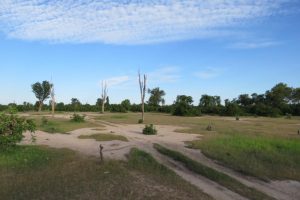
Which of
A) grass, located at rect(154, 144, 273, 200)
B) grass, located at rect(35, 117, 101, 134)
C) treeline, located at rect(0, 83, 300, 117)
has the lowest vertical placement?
grass, located at rect(154, 144, 273, 200)

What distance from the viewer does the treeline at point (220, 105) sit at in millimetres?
74500

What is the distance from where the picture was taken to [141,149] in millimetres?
20297

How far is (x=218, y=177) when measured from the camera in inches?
589

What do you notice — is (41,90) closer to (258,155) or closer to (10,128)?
(10,128)

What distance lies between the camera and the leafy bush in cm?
1838

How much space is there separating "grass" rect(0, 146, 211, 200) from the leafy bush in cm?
63

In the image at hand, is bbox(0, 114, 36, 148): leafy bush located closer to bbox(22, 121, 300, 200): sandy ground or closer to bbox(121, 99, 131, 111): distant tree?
bbox(22, 121, 300, 200): sandy ground

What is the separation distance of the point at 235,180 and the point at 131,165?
4.41 meters

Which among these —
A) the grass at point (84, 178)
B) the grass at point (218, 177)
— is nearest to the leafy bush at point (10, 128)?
the grass at point (84, 178)

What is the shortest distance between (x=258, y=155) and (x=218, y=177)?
5.74 metres

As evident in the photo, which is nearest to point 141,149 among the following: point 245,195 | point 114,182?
point 114,182

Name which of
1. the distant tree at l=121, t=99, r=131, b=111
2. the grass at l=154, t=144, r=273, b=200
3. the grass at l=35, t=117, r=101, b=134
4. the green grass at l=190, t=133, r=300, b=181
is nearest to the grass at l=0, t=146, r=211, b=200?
the grass at l=154, t=144, r=273, b=200

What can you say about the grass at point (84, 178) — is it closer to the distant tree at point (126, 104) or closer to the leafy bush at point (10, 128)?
the leafy bush at point (10, 128)

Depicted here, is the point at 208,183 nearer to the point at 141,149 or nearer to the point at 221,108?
the point at 141,149
